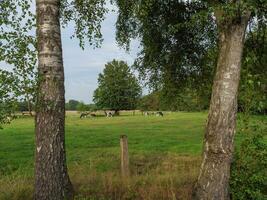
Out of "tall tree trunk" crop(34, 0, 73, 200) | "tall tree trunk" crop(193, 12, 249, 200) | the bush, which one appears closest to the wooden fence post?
"tall tree trunk" crop(193, 12, 249, 200)

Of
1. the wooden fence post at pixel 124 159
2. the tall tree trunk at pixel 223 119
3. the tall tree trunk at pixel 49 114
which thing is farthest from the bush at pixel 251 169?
the tall tree trunk at pixel 49 114

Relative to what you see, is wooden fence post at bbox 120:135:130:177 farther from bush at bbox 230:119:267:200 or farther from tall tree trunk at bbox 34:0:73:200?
tall tree trunk at bbox 34:0:73:200

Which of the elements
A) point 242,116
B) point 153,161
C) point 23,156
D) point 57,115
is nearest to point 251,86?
point 242,116

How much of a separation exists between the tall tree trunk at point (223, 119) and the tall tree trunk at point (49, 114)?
3391 millimetres

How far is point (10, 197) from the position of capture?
11.6 m

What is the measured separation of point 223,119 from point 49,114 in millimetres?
4003

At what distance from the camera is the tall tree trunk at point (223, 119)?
12.2m

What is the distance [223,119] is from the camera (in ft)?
40.5

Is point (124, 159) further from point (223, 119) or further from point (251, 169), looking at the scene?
point (223, 119)

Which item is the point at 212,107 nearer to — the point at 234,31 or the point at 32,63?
the point at 234,31

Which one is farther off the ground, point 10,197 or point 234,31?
point 234,31

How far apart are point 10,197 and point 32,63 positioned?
3.18 metres

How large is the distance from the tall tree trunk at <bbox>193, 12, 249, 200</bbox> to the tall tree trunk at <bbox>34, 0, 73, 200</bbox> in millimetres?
3391

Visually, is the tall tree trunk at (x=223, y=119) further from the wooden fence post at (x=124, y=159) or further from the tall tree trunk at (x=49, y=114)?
the wooden fence post at (x=124, y=159)
